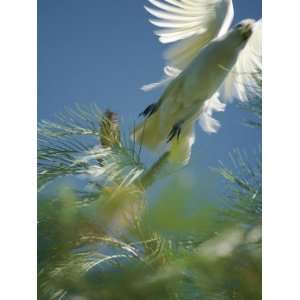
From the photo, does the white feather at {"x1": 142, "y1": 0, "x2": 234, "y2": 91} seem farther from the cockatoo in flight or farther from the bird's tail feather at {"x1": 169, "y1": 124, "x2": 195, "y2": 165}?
the bird's tail feather at {"x1": 169, "y1": 124, "x2": 195, "y2": 165}

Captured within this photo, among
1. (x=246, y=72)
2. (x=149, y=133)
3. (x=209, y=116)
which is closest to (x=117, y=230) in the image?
(x=149, y=133)

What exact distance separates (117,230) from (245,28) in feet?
1.89

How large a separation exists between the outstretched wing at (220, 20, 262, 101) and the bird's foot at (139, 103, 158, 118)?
17 cm

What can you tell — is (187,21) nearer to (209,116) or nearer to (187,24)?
(187,24)

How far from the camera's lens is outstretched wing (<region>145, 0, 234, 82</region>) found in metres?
1.70

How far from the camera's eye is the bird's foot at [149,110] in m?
1.69
